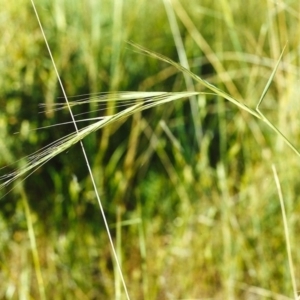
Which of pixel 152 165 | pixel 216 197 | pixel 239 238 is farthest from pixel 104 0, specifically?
pixel 239 238

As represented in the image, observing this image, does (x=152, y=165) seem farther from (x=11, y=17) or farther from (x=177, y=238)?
(x=11, y=17)

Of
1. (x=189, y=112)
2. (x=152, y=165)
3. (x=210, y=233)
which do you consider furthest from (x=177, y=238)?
(x=189, y=112)

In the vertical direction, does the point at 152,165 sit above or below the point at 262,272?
above

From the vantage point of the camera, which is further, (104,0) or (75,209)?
(104,0)

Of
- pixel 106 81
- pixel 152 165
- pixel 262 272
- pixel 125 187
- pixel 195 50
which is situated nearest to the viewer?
pixel 262 272

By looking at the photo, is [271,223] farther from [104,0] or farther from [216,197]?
[104,0]

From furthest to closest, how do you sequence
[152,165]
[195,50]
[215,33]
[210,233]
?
1. [215,33]
2. [195,50]
3. [152,165]
4. [210,233]

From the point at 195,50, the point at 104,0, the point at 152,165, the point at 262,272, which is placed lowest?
the point at 262,272
